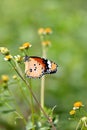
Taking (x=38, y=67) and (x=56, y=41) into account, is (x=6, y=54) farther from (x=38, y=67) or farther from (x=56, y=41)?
(x=56, y=41)

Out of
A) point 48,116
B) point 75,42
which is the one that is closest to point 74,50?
point 75,42

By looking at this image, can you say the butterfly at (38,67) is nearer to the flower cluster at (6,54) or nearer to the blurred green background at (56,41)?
the flower cluster at (6,54)

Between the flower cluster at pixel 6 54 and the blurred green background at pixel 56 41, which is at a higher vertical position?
the blurred green background at pixel 56 41

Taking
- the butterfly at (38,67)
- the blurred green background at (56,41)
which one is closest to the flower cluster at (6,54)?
the butterfly at (38,67)

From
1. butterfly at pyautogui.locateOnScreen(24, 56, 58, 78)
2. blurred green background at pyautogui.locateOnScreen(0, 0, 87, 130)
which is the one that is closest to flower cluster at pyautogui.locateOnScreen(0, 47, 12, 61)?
butterfly at pyautogui.locateOnScreen(24, 56, 58, 78)

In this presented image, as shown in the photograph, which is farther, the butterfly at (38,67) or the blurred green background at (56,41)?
the blurred green background at (56,41)

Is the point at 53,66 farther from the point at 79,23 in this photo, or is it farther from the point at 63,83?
the point at 79,23

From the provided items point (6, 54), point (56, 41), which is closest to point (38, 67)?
point (6, 54)
